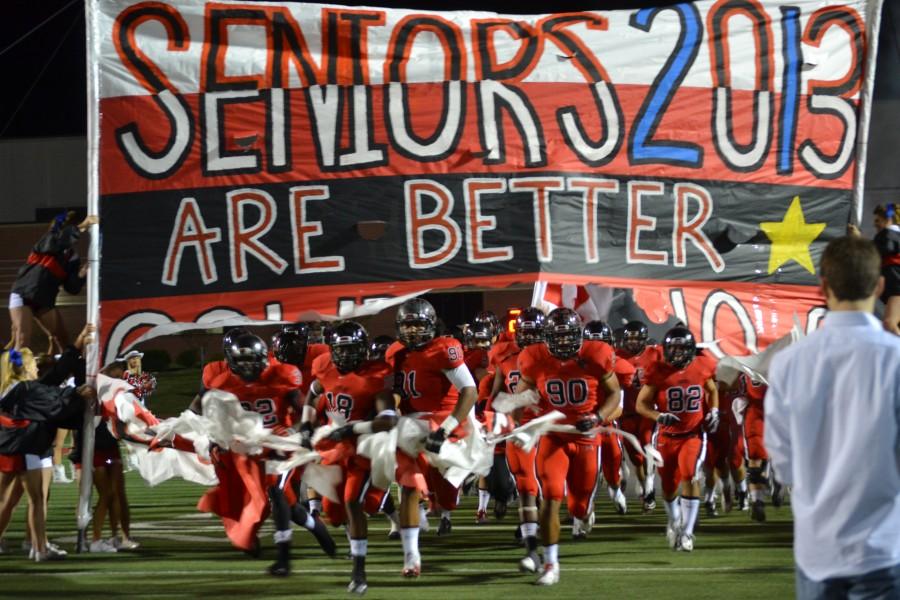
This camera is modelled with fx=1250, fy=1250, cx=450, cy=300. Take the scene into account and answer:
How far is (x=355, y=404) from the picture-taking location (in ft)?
26.1

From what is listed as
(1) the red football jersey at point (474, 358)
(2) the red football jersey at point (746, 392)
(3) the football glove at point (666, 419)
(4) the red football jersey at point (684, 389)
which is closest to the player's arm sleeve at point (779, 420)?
(3) the football glove at point (666, 419)

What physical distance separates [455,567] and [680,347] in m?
2.55

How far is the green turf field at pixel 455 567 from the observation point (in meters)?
7.46

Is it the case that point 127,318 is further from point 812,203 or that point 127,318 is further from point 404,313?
point 812,203

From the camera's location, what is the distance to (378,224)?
9.72 metres

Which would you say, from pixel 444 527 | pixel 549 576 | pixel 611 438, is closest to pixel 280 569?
pixel 549 576

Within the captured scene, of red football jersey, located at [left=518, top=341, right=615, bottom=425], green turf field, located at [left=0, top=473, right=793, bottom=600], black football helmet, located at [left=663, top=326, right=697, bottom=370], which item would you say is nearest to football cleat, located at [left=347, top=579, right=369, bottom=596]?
green turf field, located at [left=0, top=473, right=793, bottom=600]

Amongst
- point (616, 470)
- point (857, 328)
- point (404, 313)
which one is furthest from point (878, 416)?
point (616, 470)

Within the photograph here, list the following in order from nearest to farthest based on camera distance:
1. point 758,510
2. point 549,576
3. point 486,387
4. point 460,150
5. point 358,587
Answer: point 358,587 < point 549,576 < point 460,150 < point 758,510 < point 486,387

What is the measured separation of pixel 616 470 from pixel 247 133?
4.47 meters

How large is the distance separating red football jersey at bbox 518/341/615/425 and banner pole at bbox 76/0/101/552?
3352 mm

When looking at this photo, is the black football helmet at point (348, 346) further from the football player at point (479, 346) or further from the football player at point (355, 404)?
the football player at point (479, 346)

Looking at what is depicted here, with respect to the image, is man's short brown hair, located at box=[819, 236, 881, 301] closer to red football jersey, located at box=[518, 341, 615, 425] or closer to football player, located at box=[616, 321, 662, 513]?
red football jersey, located at box=[518, 341, 615, 425]

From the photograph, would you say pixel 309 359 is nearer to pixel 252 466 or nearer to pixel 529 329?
pixel 529 329
